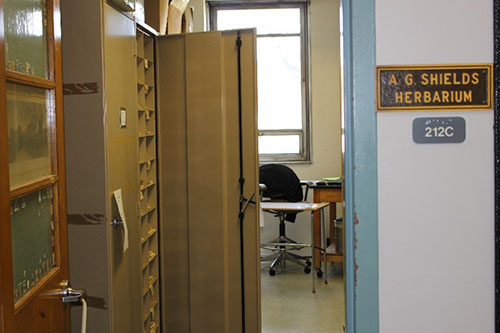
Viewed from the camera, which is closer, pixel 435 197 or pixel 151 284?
pixel 435 197

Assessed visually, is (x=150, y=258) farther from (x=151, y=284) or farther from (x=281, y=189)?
(x=281, y=189)

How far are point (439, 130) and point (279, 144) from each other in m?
5.17

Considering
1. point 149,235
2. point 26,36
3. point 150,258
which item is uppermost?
point 26,36

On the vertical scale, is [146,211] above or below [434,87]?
below

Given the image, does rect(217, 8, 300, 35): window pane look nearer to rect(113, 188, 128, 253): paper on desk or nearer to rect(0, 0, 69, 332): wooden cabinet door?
rect(113, 188, 128, 253): paper on desk

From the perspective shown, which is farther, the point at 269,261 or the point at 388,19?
the point at 269,261

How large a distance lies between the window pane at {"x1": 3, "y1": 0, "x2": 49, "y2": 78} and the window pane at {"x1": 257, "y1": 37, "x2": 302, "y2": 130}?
5034mm

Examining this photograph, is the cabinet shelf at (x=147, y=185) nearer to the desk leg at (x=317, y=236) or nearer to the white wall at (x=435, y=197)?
the white wall at (x=435, y=197)

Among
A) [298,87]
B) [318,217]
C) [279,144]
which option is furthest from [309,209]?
[298,87]

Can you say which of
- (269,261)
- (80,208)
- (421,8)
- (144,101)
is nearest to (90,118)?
(80,208)

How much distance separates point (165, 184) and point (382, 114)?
228 cm

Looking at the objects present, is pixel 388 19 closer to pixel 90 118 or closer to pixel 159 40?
pixel 90 118

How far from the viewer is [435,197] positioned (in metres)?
1.67

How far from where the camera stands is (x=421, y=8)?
1641mm
